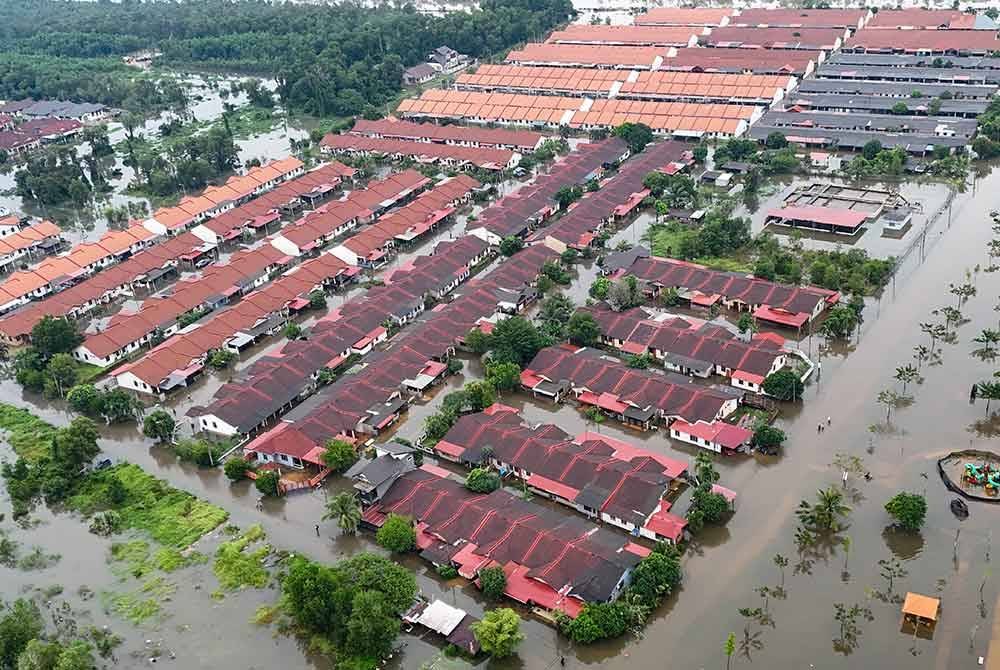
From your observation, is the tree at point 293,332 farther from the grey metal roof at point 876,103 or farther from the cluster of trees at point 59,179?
the grey metal roof at point 876,103

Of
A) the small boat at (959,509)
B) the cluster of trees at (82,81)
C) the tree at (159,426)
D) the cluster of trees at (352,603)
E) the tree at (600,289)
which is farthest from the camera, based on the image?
the cluster of trees at (82,81)

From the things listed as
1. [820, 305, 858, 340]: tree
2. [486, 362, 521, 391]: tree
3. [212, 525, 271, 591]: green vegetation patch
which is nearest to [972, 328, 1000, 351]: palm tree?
[820, 305, 858, 340]: tree

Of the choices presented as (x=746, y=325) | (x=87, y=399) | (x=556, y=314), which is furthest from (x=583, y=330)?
(x=87, y=399)

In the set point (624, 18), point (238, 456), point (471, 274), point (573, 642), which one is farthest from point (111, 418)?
point (624, 18)

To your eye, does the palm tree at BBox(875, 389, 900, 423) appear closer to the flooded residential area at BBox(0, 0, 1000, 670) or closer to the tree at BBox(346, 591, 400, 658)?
the flooded residential area at BBox(0, 0, 1000, 670)

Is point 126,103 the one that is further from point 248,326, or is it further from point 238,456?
point 238,456

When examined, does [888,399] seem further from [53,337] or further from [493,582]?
[53,337]

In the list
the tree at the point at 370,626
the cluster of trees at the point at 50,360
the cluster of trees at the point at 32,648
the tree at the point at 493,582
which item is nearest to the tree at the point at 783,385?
the tree at the point at 493,582
